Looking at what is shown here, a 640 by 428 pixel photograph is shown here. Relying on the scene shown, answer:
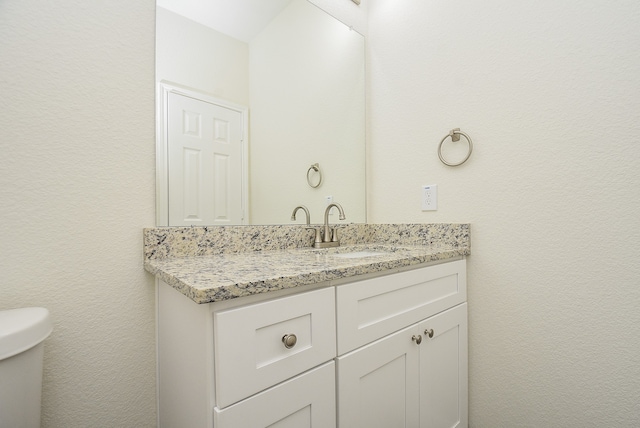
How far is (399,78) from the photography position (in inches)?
54.6

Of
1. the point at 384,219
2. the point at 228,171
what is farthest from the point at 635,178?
the point at 228,171

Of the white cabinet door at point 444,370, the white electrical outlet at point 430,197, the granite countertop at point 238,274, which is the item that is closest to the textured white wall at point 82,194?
the granite countertop at point 238,274

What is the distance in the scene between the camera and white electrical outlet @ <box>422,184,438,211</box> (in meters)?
1.24

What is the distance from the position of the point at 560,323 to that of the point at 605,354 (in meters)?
0.12

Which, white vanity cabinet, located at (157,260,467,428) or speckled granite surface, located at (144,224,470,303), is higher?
speckled granite surface, located at (144,224,470,303)

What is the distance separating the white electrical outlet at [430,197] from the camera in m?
1.24

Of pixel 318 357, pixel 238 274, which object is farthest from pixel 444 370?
pixel 238 274

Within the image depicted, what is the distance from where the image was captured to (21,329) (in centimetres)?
55

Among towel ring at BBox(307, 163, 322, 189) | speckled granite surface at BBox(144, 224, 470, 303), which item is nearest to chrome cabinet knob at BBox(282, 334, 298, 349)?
speckled granite surface at BBox(144, 224, 470, 303)

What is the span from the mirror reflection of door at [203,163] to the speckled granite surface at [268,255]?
2.5 inches

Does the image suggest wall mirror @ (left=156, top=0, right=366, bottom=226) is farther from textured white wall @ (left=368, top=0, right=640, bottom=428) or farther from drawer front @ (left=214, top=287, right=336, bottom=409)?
drawer front @ (left=214, top=287, right=336, bottom=409)

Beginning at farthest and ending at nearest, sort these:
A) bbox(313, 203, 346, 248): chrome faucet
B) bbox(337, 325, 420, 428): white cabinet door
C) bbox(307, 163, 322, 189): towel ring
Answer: bbox(307, 163, 322, 189): towel ring < bbox(313, 203, 346, 248): chrome faucet < bbox(337, 325, 420, 428): white cabinet door

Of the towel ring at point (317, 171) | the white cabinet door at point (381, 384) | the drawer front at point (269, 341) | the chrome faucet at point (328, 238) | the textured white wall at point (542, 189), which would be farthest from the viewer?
the towel ring at point (317, 171)

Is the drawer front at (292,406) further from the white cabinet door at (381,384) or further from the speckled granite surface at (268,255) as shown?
the speckled granite surface at (268,255)
